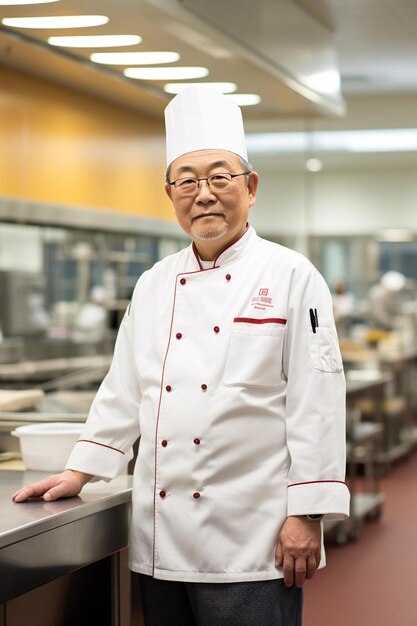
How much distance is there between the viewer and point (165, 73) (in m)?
5.28

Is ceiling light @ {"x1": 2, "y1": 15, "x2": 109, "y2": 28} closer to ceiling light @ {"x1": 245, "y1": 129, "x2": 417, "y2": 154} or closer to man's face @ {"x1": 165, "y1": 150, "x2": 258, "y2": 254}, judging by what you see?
man's face @ {"x1": 165, "y1": 150, "x2": 258, "y2": 254}

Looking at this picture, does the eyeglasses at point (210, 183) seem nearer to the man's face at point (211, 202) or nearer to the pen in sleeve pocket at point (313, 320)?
the man's face at point (211, 202)

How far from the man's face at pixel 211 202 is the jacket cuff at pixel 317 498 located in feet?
1.77

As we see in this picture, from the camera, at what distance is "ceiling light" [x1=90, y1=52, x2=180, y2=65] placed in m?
4.83

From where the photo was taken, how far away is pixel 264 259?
2.21 meters

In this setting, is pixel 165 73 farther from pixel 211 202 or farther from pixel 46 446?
pixel 211 202

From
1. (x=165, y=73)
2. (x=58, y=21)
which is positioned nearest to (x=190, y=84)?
(x=165, y=73)

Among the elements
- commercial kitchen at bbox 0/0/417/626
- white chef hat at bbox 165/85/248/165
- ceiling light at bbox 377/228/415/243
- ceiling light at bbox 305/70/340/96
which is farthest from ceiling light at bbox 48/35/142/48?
ceiling light at bbox 377/228/415/243

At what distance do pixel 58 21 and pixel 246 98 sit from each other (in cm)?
195

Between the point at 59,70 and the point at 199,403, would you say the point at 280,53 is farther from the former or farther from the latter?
the point at 199,403

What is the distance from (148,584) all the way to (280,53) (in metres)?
3.79

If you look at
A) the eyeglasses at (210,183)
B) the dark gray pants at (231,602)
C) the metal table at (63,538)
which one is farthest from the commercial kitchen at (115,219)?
the eyeglasses at (210,183)

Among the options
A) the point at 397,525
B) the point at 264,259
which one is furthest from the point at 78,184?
the point at 264,259

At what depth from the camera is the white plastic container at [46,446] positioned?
255 centimetres
